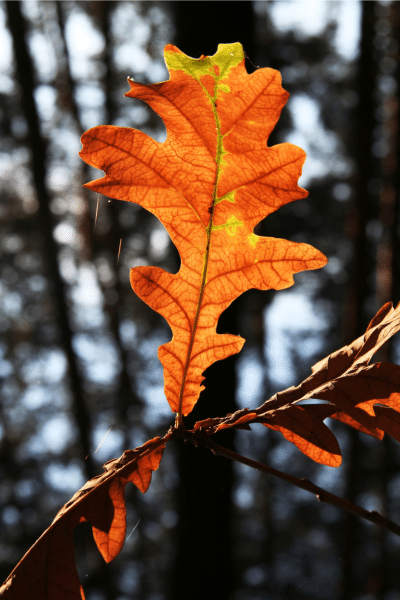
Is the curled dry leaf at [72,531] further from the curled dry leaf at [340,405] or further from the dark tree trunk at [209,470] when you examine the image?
the dark tree trunk at [209,470]

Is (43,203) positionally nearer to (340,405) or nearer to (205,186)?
(205,186)

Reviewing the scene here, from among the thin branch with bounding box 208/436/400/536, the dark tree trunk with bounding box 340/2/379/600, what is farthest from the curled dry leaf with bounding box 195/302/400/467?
the dark tree trunk with bounding box 340/2/379/600

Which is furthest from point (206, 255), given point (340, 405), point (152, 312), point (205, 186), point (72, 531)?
point (152, 312)

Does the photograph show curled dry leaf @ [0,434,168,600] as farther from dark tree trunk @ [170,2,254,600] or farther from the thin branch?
dark tree trunk @ [170,2,254,600]

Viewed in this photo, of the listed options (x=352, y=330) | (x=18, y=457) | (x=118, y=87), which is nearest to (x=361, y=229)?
(x=352, y=330)

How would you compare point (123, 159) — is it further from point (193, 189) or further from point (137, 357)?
point (137, 357)
